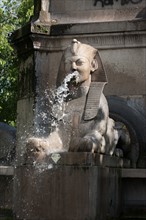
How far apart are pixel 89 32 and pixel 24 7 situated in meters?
16.3

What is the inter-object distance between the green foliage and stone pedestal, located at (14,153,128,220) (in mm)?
16607

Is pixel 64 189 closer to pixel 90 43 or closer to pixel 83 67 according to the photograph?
pixel 83 67

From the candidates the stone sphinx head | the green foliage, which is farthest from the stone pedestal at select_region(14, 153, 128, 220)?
the green foliage

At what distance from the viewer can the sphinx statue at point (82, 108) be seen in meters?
9.13

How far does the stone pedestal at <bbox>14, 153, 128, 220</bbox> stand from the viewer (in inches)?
317

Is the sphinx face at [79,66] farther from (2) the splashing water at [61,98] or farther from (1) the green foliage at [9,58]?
(1) the green foliage at [9,58]

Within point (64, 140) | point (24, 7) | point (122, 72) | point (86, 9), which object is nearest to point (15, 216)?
point (64, 140)

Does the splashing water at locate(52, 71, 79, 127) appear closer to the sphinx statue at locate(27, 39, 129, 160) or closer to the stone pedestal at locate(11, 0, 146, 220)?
the sphinx statue at locate(27, 39, 129, 160)

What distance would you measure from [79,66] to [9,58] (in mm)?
16319

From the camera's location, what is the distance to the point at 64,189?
8109 millimetres

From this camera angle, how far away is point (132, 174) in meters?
9.24

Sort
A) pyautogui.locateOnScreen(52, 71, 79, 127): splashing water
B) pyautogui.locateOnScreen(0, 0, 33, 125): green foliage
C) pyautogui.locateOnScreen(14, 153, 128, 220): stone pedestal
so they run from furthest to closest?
pyautogui.locateOnScreen(0, 0, 33, 125): green foliage, pyautogui.locateOnScreen(52, 71, 79, 127): splashing water, pyautogui.locateOnScreen(14, 153, 128, 220): stone pedestal

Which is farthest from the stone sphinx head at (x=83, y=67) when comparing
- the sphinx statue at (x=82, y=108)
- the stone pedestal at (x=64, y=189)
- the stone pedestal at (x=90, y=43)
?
the stone pedestal at (x=64, y=189)

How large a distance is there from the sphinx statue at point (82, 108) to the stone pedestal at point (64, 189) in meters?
0.46
